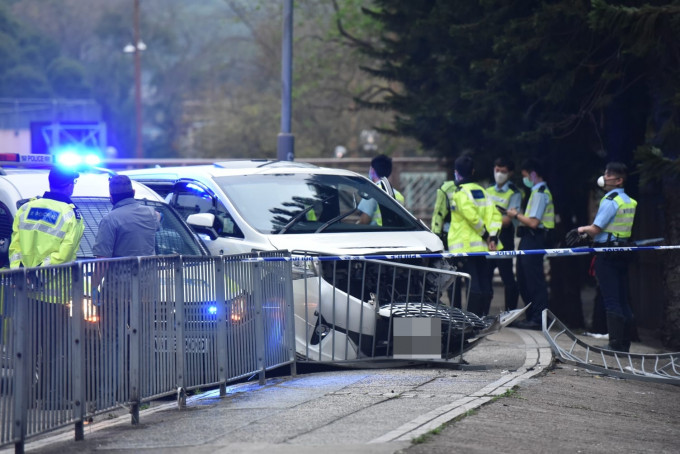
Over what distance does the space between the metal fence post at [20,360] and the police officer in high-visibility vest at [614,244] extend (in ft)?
20.9

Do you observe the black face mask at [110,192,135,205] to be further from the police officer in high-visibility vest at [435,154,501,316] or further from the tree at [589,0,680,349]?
the tree at [589,0,680,349]

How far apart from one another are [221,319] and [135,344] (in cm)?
109

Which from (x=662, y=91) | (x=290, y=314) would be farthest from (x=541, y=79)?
(x=290, y=314)

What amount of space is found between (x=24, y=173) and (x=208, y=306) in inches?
114

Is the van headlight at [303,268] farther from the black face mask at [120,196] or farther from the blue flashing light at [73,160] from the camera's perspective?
the blue flashing light at [73,160]

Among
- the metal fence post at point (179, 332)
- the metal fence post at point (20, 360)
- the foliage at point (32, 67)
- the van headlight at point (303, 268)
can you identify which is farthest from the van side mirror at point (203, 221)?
the foliage at point (32, 67)

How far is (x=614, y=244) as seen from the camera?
11562 millimetres

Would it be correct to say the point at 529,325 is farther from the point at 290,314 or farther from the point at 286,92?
the point at 286,92

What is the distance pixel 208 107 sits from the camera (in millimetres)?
61094

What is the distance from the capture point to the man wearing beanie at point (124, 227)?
31.2 ft

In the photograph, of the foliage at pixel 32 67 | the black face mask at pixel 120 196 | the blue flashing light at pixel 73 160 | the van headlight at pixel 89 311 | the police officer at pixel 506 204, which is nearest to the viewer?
the van headlight at pixel 89 311

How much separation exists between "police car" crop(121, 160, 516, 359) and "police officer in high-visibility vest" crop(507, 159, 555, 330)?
80.7 inches

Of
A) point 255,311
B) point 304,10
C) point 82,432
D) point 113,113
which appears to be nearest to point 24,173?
point 255,311

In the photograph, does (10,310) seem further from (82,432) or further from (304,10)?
(304,10)
